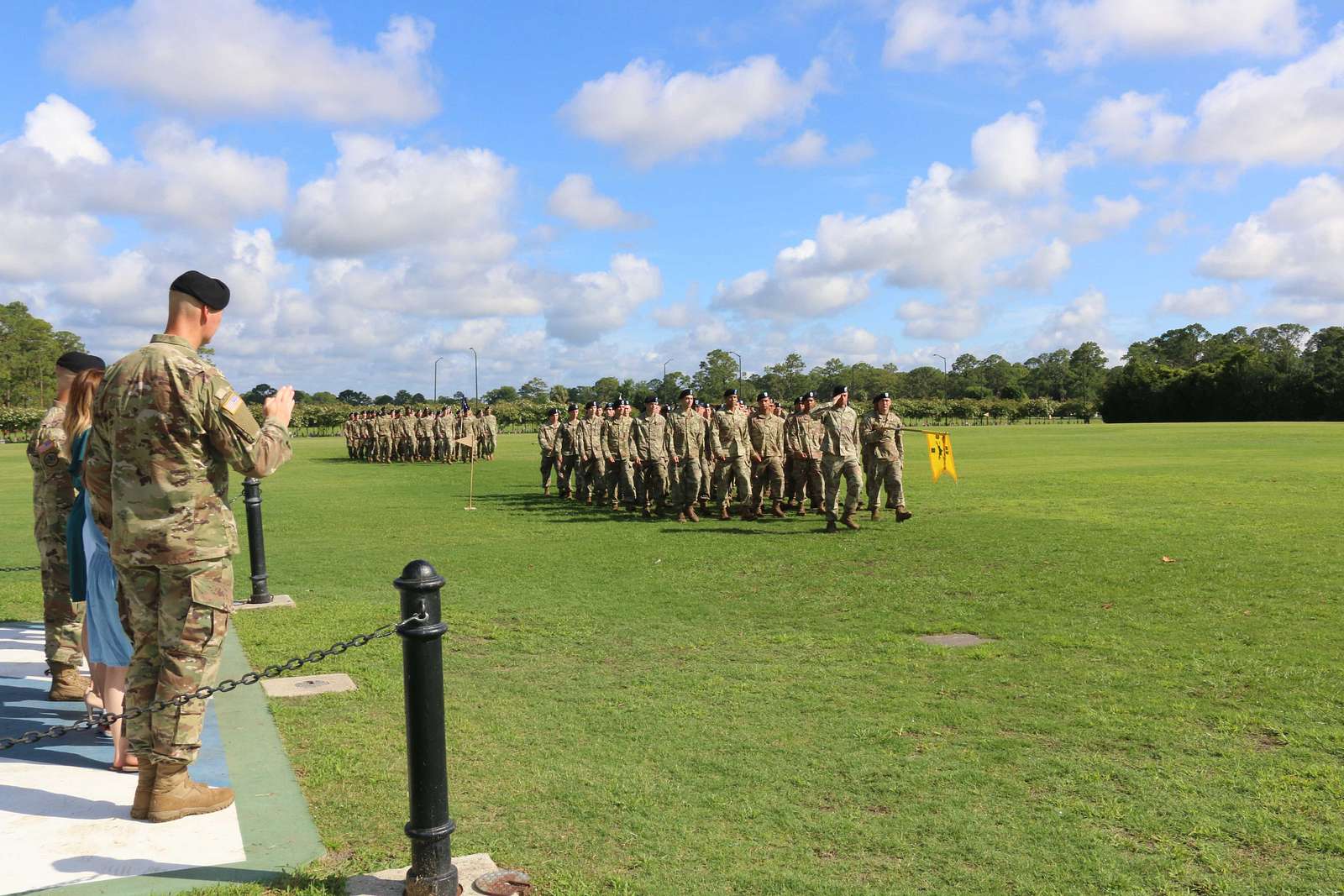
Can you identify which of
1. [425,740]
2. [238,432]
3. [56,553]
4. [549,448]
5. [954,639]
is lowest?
[954,639]

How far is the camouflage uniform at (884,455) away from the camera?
15.1 metres

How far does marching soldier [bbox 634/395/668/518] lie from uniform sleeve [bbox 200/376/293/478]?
1325 cm

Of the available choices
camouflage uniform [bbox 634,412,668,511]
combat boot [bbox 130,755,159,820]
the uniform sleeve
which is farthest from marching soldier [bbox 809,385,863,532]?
combat boot [bbox 130,755,159,820]

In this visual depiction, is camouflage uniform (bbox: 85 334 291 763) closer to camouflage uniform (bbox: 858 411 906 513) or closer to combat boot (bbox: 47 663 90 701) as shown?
combat boot (bbox: 47 663 90 701)

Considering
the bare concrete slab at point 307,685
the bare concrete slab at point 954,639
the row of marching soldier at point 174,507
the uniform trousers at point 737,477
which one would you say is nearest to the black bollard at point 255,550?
the bare concrete slab at point 307,685

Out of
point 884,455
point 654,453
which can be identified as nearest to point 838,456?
point 884,455

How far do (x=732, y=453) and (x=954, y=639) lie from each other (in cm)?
934

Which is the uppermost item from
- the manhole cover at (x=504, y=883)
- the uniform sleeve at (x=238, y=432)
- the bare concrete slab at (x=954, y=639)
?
the uniform sleeve at (x=238, y=432)

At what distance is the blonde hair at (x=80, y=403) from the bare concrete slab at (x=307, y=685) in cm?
193

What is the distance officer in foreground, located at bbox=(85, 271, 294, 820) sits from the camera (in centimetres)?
394

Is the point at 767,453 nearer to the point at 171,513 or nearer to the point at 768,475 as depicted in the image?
the point at 768,475

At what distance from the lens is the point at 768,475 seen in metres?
17.2

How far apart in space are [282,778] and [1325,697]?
18.5 ft

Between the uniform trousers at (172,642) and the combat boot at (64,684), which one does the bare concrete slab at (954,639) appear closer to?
the uniform trousers at (172,642)
